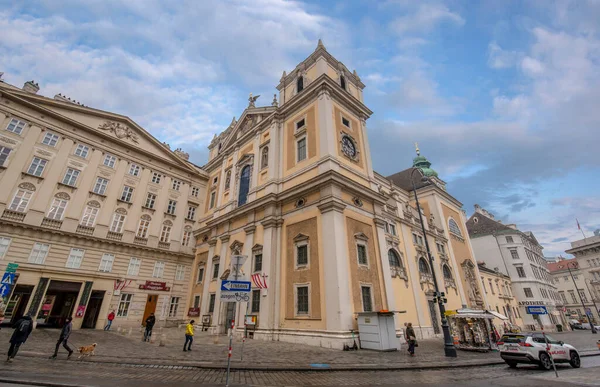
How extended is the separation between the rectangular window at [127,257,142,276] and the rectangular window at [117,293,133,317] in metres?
1.91

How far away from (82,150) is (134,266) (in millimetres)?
11834

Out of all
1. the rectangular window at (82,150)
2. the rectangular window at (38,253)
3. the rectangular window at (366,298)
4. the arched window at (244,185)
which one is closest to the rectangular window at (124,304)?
the rectangular window at (38,253)

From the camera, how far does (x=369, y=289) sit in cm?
1852

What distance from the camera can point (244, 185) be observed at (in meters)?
27.7

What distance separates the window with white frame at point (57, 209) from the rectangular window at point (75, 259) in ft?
9.99

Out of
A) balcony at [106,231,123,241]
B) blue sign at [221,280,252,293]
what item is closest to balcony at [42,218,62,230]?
balcony at [106,231,123,241]

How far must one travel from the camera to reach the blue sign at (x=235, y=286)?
320 inches

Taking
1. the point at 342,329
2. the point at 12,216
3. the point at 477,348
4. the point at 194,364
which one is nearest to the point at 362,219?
the point at 342,329

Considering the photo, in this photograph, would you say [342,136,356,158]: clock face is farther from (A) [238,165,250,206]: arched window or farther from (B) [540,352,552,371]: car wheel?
(B) [540,352,552,371]: car wheel

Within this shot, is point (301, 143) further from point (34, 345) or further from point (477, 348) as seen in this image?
point (34, 345)

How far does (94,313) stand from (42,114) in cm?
1774

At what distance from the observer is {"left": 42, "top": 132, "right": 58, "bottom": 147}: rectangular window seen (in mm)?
23875

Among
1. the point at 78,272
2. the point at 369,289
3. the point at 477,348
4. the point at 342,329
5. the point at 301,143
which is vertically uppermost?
the point at 301,143

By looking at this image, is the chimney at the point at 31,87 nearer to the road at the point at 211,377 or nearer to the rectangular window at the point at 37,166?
the rectangular window at the point at 37,166
